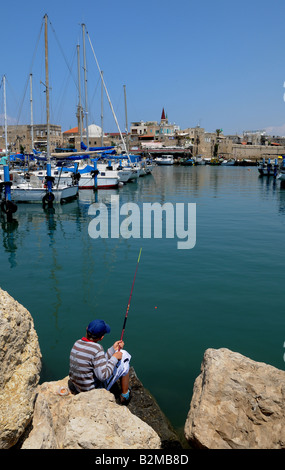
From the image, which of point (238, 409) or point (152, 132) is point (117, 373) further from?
point (152, 132)

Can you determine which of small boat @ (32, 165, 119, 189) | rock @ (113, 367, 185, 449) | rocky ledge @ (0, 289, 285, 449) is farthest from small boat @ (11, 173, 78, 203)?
rocky ledge @ (0, 289, 285, 449)

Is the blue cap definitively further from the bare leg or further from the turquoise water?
the turquoise water

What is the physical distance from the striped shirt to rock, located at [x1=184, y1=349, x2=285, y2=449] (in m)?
1.24

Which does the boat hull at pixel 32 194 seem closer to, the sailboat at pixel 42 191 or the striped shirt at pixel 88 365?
the sailboat at pixel 42 191

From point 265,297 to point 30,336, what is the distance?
22.6 feet

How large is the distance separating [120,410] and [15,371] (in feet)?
4.23

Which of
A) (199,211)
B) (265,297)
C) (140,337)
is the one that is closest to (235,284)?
(265,297)

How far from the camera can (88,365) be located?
15.5ft

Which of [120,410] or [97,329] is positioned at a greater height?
[97,329]

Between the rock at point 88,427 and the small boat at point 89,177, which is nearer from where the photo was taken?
the rock at point 88,427

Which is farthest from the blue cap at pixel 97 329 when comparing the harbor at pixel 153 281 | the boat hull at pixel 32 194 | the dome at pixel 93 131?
the dome at pixel 93 131

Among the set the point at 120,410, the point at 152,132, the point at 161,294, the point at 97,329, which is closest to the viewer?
the point at 120,410

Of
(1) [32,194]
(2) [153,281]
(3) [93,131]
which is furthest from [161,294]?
(3) [93,131]

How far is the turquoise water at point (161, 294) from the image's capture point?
22.5ft
